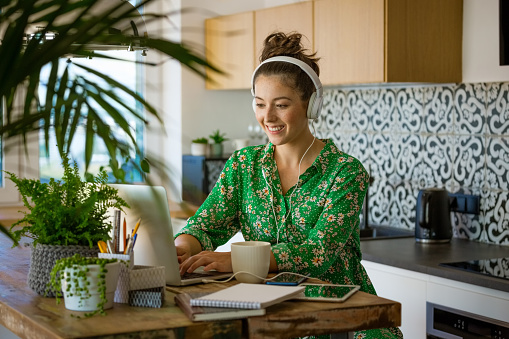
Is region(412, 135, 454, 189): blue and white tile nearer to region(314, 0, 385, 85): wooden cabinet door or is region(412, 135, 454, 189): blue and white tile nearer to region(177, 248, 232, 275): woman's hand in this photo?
region(314, 0, 385, 85): wooden cabinet door

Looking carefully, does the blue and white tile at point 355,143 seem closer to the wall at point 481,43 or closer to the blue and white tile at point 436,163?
the blue and white tile at point 436,163

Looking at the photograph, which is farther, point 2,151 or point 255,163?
point 255,163

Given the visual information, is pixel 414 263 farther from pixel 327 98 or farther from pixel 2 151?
pixel 2 151

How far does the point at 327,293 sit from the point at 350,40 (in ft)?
6.66

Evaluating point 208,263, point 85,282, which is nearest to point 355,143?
point 208,263

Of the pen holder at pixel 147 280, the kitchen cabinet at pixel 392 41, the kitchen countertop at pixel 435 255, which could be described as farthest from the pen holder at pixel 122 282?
the kitchen cabinet at pixel 392 41

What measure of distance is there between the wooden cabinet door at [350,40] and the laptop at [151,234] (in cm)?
164

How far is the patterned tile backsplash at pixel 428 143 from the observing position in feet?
10.5

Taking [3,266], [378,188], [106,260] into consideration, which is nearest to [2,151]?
[106,260]

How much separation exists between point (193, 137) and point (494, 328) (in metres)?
2.52

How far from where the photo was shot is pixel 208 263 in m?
1.88

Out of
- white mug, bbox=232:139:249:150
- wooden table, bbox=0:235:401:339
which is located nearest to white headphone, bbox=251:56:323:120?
wooden table, bbox=0:235:401:339

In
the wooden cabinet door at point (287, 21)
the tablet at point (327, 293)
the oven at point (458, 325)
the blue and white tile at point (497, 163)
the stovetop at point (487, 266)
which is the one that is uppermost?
the wooden cabinet door at point (287, 21)

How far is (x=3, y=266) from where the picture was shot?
1.97 meters
